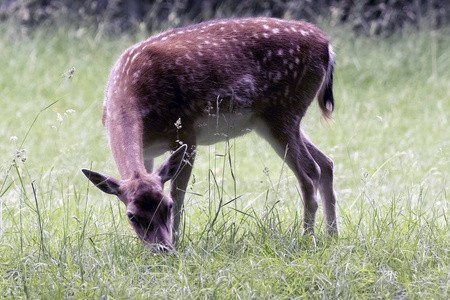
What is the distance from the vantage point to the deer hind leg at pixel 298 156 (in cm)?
493

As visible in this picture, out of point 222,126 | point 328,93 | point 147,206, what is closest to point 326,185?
point 328,93

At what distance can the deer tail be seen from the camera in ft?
17.1

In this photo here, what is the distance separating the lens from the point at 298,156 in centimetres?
499

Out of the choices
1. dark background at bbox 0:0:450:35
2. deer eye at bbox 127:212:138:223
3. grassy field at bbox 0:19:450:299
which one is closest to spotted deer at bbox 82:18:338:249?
grassy field at bbox 0:19:450:299

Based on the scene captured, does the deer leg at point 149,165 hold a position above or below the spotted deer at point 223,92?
below

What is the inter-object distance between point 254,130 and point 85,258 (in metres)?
1.76

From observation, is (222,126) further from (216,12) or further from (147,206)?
(216,12)

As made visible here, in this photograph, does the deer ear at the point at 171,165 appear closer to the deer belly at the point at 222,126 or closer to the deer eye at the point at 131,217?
the deer eye at the point at 131,217

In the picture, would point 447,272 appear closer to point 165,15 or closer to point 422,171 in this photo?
point 422,171

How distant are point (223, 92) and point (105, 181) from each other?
3.72ft

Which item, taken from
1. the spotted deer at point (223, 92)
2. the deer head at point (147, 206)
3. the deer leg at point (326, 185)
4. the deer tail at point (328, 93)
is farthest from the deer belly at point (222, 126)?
the deer head at point (147, 206)

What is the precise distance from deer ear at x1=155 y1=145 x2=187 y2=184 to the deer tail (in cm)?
153

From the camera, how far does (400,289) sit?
3568mm

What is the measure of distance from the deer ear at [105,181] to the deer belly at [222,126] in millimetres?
866
